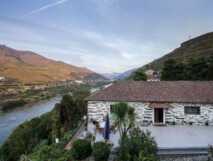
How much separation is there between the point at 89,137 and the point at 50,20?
2612cm

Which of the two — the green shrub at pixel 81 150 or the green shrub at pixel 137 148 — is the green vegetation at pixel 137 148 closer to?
the green shrub at pixel 137 148

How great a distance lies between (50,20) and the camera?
34188 mm

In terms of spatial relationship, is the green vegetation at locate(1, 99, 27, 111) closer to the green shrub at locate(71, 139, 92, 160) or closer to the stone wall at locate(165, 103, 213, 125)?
the stone wall at locate(165, 103, 213, 125)

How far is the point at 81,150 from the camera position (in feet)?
36.0

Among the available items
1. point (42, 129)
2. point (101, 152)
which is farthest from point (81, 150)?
point (42, 129)

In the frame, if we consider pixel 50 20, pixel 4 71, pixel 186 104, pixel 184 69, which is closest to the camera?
pixel 186 104

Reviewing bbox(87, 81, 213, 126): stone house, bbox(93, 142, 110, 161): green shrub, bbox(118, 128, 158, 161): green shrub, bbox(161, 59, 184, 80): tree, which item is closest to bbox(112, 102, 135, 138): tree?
bbox(118, 128, 158, 161): green shrub

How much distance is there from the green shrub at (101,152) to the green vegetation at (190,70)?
830 inches

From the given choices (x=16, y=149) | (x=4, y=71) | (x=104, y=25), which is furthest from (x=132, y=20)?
(x=4, y=71)

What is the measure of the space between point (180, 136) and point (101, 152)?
19.5 ft

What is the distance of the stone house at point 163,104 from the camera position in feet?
52.8

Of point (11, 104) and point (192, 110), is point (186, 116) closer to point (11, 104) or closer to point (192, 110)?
point (192, 110)

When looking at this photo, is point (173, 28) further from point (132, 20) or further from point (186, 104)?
point (186, 104)

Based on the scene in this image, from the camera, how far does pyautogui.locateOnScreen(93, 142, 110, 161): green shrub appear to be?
34.2ft
